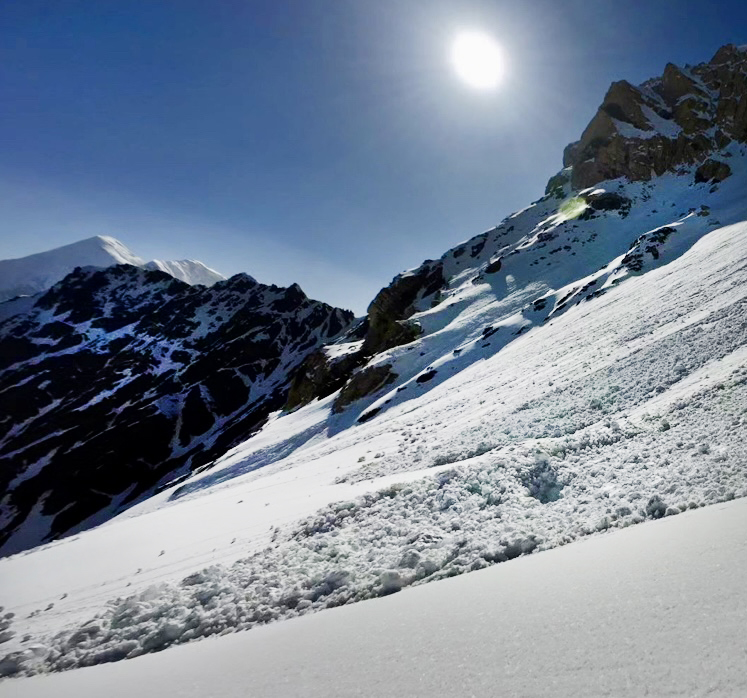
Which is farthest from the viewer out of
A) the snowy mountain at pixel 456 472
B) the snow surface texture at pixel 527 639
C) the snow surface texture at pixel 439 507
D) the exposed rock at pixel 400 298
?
the exposed rock at pixel 400 298

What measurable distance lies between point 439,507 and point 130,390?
15746 centimetres

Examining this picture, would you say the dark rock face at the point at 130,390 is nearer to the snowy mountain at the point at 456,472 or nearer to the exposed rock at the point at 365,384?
the exposed rock at the point at 365,384

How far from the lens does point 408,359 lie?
48562 millimetres

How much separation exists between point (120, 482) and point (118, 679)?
11982 cm

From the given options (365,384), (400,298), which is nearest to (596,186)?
(400,298)

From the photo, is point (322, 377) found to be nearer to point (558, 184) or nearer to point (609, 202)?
point (609, 202)

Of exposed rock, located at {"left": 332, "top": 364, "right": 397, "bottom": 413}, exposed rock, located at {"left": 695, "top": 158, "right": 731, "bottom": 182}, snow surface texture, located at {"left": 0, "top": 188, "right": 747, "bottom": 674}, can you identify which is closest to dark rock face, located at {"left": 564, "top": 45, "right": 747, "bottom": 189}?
exposed rock, located at {"left": 695, "top": 158, "right": 731, "bottom": 182}

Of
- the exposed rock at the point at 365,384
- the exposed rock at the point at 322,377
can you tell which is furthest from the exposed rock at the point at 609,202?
the exposed rock at the point at 365,384

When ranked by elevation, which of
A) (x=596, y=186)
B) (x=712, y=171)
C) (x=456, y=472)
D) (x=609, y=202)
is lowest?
(x=456, y=472)

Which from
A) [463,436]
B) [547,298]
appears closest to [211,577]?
[463,436]

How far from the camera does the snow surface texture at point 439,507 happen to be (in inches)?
279

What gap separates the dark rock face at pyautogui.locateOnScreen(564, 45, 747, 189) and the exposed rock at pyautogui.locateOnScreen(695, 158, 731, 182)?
7.13 metres

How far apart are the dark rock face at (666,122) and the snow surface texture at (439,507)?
78779 millimetres

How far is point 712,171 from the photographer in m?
66.2
